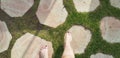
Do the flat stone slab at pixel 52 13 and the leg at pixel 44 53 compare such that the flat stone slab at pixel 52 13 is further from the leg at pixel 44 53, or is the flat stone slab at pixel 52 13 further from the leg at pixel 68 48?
the leg at pixel 44 53

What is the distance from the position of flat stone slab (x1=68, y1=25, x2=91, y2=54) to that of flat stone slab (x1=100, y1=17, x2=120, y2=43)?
0.19 metres

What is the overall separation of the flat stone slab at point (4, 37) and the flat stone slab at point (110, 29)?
1.10m

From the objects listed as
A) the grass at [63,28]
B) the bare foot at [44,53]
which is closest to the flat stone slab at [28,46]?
the grass at [63,28]

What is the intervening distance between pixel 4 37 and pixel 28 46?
301 mm

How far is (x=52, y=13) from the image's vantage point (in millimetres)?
4328

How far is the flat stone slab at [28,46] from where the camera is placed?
425 cm

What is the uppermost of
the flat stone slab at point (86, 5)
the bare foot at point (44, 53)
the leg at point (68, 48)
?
the flat stone slab at point (86, 5)

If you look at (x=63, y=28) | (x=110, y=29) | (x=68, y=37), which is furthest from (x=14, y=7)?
(x=110, y=29)

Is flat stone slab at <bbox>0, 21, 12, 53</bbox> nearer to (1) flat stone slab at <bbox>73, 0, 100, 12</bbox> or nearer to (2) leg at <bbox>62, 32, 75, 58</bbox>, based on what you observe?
(2) leg at <bbox>62, 32, 75, 58</bbox>

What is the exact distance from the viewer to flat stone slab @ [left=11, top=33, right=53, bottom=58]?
425cm

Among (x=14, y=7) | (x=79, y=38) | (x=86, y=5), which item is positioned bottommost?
(x=79, y=38)

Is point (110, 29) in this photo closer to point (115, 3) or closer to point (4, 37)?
point (115, 3)

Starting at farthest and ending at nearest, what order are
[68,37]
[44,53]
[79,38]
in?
[79,38]
[68,37]
[44,53]

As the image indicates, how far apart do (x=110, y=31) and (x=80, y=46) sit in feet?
1.32
